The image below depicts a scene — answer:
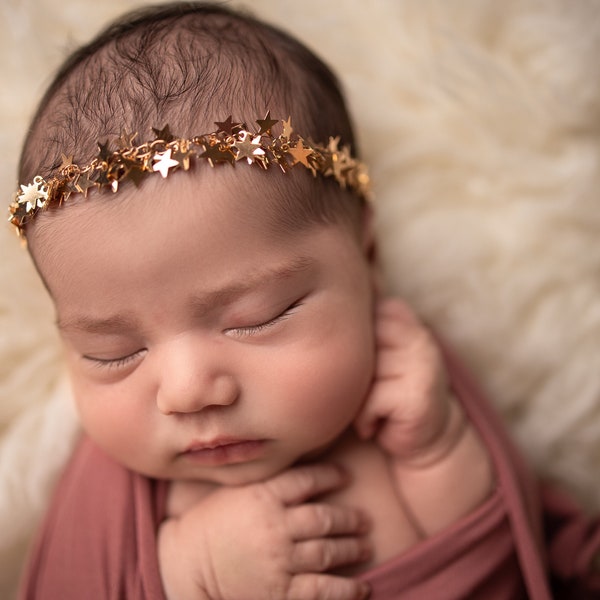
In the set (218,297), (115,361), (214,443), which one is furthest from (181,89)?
(214,443)

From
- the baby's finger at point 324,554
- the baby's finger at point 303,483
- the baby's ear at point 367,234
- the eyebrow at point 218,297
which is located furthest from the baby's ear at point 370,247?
the baby's finger at point 324,554

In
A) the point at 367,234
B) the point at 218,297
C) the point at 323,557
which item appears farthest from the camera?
the point at 367,234

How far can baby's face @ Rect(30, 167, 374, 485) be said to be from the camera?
38.1 inches

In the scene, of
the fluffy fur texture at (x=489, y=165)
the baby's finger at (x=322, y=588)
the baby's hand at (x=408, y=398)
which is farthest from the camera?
the fluffy fur texture at (x=489, y=165)

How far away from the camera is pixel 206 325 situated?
3.33 ft

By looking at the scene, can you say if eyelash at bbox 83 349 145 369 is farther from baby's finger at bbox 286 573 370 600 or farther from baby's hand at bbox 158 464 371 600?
baby's finger at bbox 286 573 370 600

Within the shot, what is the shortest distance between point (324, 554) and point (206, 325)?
0.41m

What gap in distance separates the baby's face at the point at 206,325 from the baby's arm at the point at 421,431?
0.33ft

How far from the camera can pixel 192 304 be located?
99cm

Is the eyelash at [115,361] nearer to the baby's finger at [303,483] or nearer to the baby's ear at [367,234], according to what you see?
the baby's finger at [303,483]

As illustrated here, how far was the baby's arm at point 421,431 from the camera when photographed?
1.20 meters

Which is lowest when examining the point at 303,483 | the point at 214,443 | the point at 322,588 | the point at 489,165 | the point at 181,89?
the point at 322,588

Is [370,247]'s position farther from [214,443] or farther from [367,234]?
[214,443]

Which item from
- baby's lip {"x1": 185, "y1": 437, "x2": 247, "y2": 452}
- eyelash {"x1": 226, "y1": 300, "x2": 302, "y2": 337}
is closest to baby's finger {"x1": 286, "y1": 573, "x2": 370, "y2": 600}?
baby's lip {"x1": 185, "y1": 437, "x2": 247, "y2": 452}
